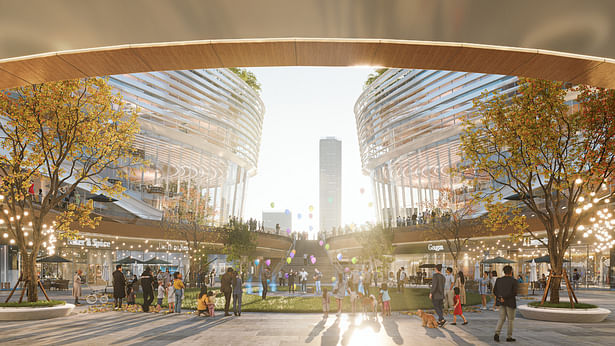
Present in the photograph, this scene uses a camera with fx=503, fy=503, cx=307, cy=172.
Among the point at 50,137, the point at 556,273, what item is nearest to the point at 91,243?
the point at 50,137

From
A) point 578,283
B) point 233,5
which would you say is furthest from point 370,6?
point 578,283

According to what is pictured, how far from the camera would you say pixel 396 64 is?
7.15m

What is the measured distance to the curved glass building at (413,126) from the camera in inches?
1784

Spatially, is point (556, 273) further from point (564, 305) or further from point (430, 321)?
point (430, 321)

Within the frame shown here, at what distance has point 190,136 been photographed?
167 ft

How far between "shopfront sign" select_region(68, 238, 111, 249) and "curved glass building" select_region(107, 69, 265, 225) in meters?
5.55

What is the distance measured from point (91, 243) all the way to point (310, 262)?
1964 cm

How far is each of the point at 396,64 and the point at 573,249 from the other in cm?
3475

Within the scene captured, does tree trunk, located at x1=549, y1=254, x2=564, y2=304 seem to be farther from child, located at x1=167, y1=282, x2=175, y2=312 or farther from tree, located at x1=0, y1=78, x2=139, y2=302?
tree, located at x1=0, y1=78, x2=139, y2=302

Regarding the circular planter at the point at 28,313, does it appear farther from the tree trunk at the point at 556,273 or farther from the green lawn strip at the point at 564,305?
the tree trunk at the point at 556,273

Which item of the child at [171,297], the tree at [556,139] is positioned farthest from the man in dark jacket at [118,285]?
the tree at [556,139]

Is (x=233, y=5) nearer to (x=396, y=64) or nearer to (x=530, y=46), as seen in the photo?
(x=396, y=64)

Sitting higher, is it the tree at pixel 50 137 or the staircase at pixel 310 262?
the tree at pixel 50 137

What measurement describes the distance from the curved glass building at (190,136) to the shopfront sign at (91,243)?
5546 mm
